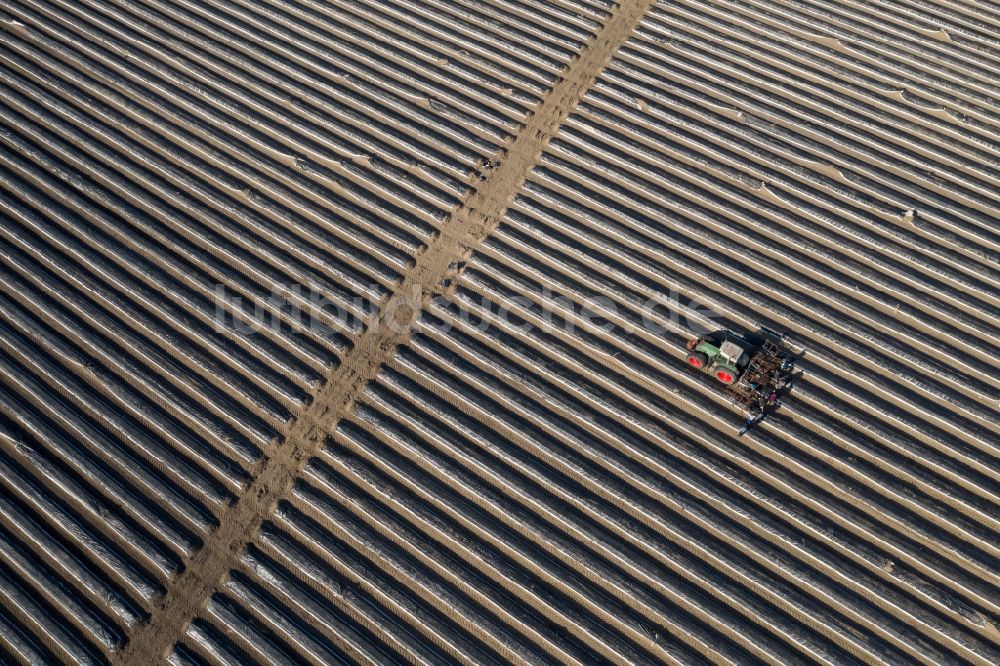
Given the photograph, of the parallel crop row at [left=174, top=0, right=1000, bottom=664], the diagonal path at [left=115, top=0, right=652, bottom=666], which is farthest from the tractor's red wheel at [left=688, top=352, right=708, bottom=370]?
the diagonal path at [left=115, top=0, right=652, bottom=666]

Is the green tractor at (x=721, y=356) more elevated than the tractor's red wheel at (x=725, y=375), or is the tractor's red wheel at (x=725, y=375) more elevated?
the green tractor at (x=721, y=356)

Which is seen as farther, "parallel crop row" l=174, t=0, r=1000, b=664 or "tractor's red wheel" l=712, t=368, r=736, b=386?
"tractor's red wheel" l=712, t=368, r=736, b=386

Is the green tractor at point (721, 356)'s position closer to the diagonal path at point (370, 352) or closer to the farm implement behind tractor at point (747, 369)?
the farm implement behind tractor at point (747, 369)

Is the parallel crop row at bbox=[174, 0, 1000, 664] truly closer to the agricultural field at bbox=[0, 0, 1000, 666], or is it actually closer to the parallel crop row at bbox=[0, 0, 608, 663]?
the agricultural field at bbox=[0, 0, 1000, 666]

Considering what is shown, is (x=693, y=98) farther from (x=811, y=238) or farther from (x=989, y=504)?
(x=989, y=504)

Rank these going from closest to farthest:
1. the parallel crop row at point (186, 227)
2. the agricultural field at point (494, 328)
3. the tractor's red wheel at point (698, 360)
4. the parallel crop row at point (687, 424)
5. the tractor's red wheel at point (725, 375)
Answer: the parallel crop row at point (687, 424) → the agricultural field at point (494, 328) → the parallel crop row at point (186, 227) → the tractor's red wheel at point (725, 375) → the tractor's red wheel at point (698, 360)

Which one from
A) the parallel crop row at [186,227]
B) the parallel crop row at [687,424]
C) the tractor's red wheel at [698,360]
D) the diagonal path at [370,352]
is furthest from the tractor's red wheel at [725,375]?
the parallel crop row at [186,227]

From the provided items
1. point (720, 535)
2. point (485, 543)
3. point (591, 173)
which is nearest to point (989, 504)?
point (720, 535)

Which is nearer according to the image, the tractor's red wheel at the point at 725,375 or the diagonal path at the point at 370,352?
the diagonal path at the point at 370,352
